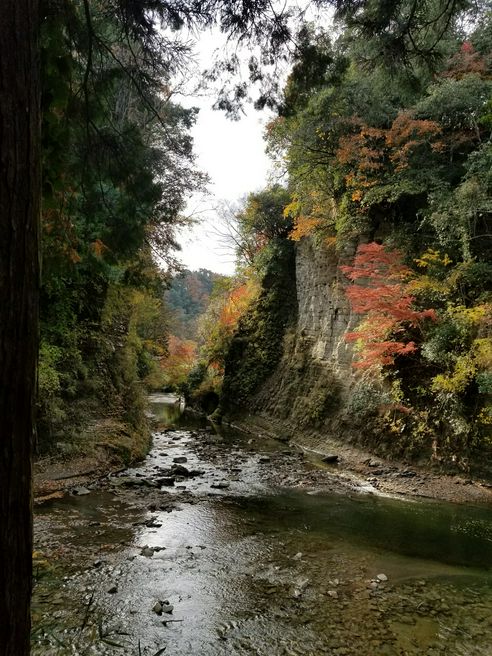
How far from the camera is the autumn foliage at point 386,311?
34.4 ft

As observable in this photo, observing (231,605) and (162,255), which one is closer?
(231,605)

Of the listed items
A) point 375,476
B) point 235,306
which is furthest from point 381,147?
point 235,306

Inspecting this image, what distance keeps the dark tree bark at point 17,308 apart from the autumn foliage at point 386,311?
961cm

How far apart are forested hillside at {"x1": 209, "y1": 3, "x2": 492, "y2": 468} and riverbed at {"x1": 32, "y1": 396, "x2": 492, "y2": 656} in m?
2.75

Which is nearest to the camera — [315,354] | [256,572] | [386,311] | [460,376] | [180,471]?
[256,572]

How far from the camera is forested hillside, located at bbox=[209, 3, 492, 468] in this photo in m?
9.09

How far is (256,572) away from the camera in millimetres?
5109

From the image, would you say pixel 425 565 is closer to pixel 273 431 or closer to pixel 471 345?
pixel 471 345

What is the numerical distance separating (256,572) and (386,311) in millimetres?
7328

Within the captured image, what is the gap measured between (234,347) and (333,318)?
22.0 feet

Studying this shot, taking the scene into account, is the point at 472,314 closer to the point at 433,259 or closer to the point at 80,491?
the point at 433,259

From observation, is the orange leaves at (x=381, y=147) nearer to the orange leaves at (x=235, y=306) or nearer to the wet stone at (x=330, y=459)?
the wet stone at (x=330, y=459)

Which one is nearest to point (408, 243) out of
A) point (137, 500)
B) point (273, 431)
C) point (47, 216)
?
point (273, 431)

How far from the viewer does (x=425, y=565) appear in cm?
552
